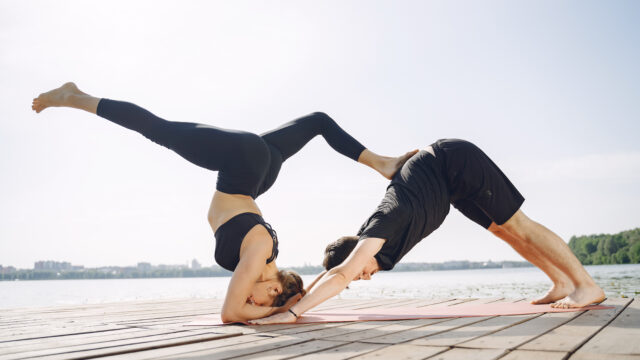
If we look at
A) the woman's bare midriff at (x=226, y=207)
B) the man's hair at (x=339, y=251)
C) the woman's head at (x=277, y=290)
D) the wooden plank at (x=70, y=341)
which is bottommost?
the wooden plank at (x=70, y=341)

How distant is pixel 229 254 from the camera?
3.22 m

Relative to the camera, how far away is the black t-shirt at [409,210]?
3057 millimetres

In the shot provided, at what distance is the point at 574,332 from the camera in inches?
81.0

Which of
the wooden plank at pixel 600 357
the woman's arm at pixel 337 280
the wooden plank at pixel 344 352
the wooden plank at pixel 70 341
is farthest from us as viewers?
the woman's arm at pixel 337 280

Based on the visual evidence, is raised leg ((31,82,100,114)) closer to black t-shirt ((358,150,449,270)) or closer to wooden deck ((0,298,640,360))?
wooden deck ((0,298,640,360))

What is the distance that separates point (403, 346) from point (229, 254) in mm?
1666

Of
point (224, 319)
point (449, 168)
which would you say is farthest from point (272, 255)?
point (449, 168)

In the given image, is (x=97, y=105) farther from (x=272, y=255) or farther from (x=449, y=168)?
(x=449, y=168)

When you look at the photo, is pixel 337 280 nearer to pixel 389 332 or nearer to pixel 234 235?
pixel 389 332

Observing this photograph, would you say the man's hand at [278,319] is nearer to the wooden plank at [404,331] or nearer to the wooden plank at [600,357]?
the wooden plank at [404,331]

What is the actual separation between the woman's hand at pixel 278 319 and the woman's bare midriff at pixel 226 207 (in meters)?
0.77

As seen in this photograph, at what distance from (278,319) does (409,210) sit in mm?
1150

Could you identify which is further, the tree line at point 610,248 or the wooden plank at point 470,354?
the tree line at point 610,248

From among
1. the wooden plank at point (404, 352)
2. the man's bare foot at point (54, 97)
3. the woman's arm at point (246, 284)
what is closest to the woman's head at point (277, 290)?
the woman's arm at point (246, 284)
